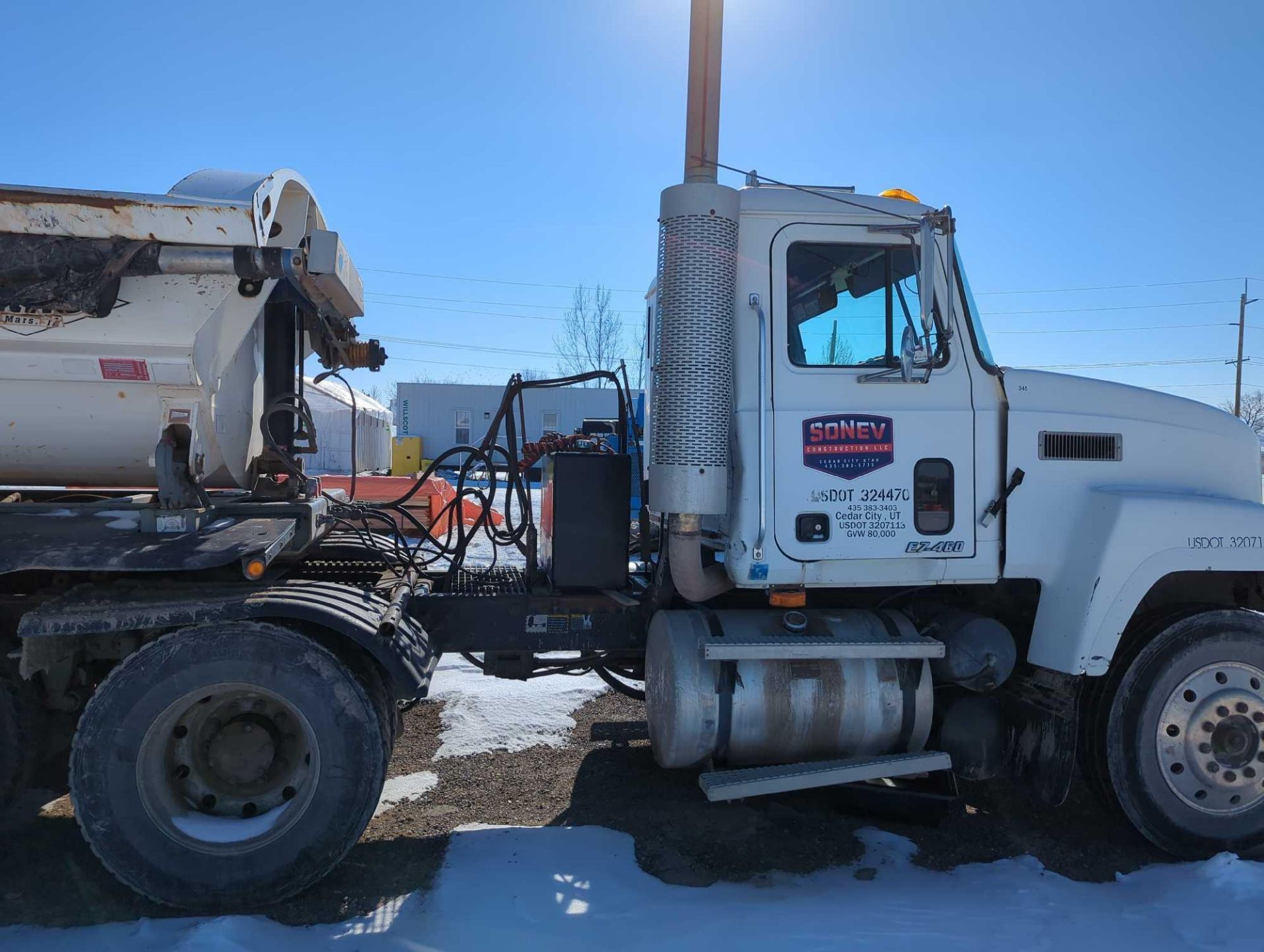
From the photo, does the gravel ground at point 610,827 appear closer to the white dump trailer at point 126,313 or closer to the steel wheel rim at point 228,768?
the steel wheel rim at point 228,768

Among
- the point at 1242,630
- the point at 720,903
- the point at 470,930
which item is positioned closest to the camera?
the point at 470,930

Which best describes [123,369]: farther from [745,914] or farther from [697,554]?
[745,914]

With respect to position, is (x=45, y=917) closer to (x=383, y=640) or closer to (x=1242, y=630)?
(x=383, y=640)

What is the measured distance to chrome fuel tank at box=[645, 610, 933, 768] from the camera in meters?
3.71

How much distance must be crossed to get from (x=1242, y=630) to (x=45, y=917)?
539 cm

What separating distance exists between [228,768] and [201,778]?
11cm

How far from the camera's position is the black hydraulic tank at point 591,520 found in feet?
13.3

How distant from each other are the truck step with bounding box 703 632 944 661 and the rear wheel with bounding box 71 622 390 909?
1.56 metres

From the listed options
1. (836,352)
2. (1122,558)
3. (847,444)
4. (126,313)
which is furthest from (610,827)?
(126,313)

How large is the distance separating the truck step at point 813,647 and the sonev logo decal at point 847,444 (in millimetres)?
779

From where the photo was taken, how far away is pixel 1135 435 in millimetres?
4027

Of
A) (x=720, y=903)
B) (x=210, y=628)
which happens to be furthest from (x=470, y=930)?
(x=210, y=628)

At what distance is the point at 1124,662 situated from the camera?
3926 mm

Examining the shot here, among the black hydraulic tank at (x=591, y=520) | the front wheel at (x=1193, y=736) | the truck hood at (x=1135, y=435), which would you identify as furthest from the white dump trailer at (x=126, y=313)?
the front wheel at (x=1193, y=736)
